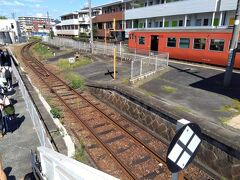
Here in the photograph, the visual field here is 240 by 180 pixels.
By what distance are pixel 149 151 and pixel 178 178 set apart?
566 centimetres

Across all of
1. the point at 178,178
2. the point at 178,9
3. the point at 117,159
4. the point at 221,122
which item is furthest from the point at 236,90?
the point at 178,9

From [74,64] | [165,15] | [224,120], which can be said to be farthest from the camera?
[165,15]

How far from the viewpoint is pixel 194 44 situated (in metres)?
18.1

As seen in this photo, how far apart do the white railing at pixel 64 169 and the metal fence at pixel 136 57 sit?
9761 mm

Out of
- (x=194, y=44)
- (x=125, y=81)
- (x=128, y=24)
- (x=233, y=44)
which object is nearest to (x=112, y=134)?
(x=125, y=81)

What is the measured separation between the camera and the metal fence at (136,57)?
586 inches

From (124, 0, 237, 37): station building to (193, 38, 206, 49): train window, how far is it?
835 centimetres

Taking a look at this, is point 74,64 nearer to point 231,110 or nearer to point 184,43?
point 184,43

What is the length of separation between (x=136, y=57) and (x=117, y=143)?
14501 mm

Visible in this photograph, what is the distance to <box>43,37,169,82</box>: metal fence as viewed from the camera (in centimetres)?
1489

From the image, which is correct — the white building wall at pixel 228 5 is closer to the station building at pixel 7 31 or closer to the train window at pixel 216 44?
the train window at pixel 216 44

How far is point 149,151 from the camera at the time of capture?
7758 millimetres

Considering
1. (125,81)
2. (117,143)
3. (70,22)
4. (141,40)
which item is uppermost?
(70,22)

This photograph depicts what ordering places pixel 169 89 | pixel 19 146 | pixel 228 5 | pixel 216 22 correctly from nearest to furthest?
1. pixel 19 146
2. pixel 169 89
3. pixel 228 5
4. pixel 216 22
